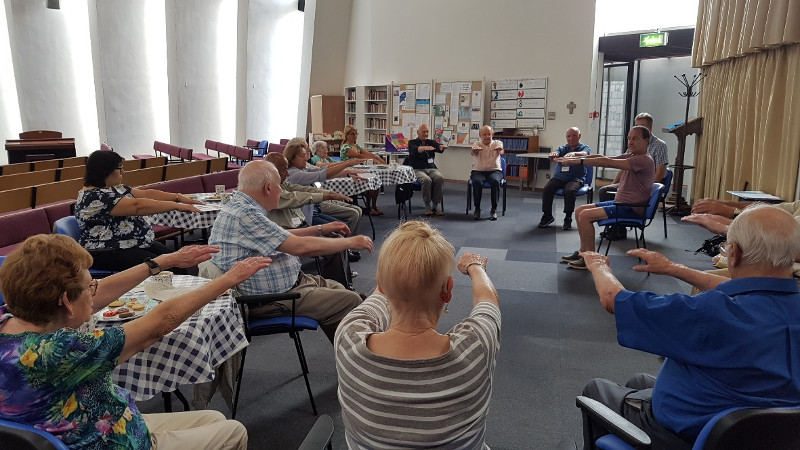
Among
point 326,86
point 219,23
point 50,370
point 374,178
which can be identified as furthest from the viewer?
point 326,86

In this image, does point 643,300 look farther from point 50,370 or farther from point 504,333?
point 504,333

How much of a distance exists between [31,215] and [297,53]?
1036 centimetres

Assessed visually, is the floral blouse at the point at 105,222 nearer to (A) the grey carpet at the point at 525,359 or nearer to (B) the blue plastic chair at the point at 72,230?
(B) the blue plastic chair at the point at 72,230

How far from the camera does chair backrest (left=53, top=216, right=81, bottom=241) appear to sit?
356 cm

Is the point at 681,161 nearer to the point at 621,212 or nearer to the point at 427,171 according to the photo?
the point at 621,212

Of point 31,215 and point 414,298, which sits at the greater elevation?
point 414,298

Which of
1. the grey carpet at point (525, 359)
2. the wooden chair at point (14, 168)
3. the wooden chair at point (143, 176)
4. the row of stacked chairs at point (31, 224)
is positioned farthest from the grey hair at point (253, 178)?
the wooden chair at point (14, 168)

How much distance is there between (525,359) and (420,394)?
7.86ft

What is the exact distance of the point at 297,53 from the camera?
13.7m

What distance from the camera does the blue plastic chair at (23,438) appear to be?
48.9 inches

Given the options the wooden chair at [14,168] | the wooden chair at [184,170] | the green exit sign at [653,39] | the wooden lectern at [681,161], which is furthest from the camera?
the green exit sign at [653,39]

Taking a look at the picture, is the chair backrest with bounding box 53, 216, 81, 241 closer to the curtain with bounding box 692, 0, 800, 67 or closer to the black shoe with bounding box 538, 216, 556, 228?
the black shoe with bounding box 538, 216, 556, 228

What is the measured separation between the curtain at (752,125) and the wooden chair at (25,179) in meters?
8.39

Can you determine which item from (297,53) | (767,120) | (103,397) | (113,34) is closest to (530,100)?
(767,120)
